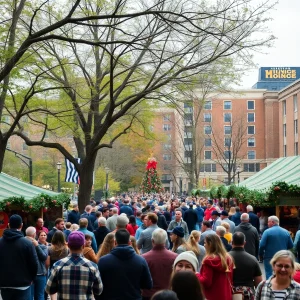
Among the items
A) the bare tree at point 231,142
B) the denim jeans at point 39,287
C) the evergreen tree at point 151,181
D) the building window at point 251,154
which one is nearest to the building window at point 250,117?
the bare tree at point 231,142

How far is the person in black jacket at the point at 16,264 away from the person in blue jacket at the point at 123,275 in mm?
1912

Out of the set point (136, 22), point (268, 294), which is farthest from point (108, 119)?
point (268, 294)

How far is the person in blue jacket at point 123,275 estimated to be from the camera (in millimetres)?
7460

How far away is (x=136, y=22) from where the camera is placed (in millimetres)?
25656

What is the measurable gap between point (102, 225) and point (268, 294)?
8.63m

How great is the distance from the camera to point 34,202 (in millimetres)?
19688

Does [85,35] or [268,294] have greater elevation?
[85,35]

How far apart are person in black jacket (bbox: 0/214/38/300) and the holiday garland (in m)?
9.17

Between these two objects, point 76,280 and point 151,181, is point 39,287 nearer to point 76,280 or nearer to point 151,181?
point 76,280

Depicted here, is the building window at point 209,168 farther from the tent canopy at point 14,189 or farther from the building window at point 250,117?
the tent canopy at point 14,189

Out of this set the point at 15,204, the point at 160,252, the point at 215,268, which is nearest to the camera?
Answer: the point at 215,268

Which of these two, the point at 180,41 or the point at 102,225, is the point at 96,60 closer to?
the point at 180,41

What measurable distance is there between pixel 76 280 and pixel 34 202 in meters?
12.8

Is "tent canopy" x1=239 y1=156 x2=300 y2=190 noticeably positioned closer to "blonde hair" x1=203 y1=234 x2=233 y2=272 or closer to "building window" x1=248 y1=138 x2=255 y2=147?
"blonde hair" x1=203 y1=234 x2=233 y2=272
